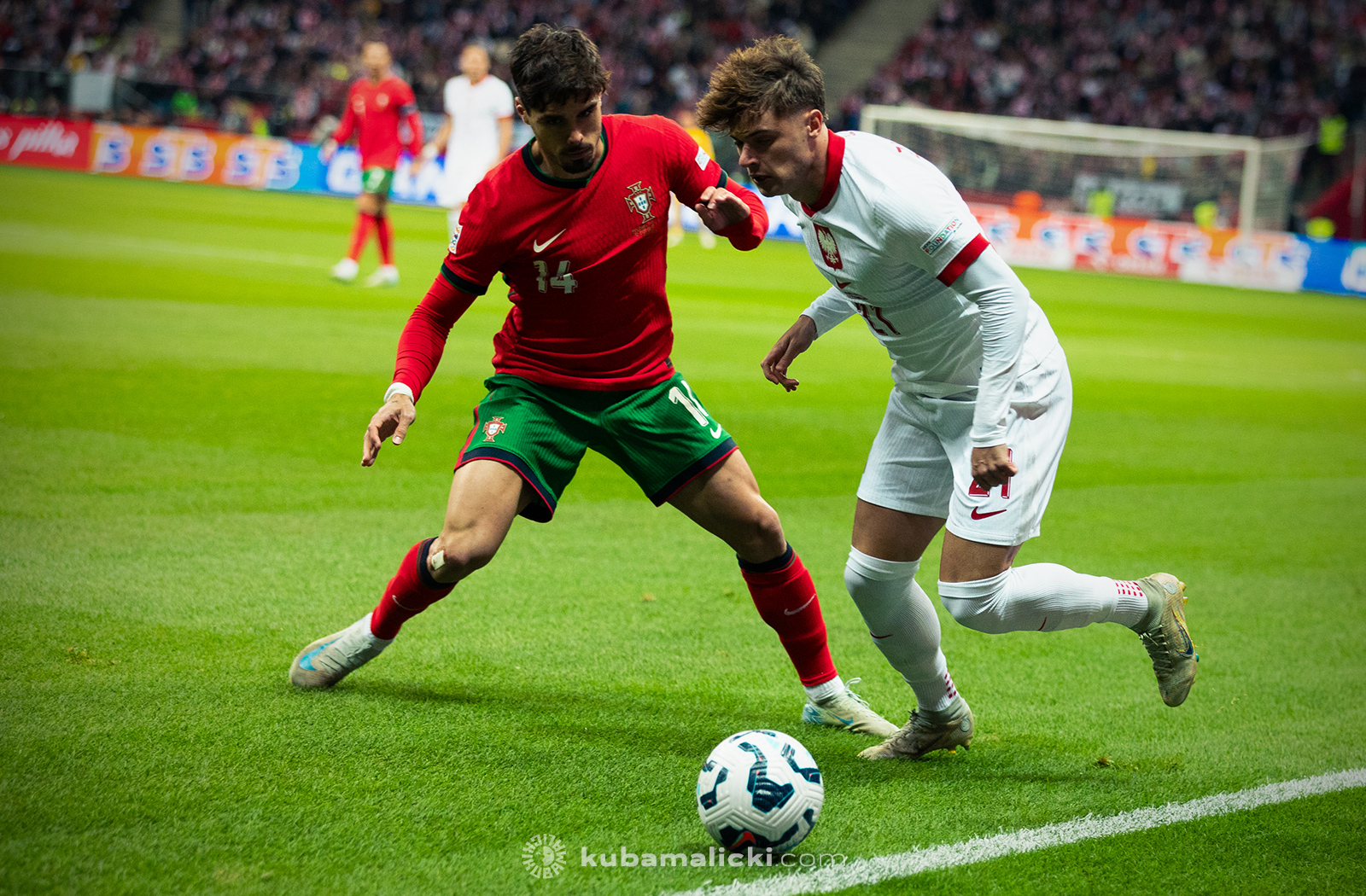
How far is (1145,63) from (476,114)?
24.4m

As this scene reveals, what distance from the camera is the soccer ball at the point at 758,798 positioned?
120 inches

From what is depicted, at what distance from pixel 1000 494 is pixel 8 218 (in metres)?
18.5

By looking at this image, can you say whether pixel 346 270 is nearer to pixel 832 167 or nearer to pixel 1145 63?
pixel 832 167

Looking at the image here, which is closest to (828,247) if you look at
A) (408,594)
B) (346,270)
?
(408,594)

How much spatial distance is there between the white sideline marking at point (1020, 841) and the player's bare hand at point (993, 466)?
37.6 inches

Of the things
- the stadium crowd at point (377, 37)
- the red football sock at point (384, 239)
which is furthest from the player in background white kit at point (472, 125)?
the stadium crowd at point (377, 37)

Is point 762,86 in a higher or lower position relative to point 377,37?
higher

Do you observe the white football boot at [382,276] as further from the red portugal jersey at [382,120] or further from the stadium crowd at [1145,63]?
the stadium crowd at [1145,63]

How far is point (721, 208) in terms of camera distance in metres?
3.81

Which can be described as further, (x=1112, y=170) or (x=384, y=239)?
(x=1112, y=170)

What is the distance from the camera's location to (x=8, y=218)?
18109 millimetres

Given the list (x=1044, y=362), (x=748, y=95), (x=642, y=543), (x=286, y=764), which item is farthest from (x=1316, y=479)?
(x=286, y=764)
